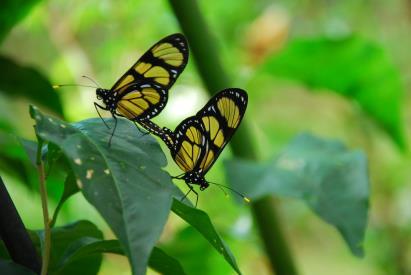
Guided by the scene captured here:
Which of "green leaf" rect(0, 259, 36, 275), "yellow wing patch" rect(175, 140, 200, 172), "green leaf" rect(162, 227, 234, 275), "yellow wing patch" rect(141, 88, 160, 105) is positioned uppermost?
"green leaf" rect(0, 259, 36, 275)

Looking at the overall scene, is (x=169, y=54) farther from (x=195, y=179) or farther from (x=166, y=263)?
(x=166, y=263)

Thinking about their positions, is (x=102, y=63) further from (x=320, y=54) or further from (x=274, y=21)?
(x=320, y=54)

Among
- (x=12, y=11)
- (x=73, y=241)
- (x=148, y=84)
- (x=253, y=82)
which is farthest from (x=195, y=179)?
(x=253, y=82)

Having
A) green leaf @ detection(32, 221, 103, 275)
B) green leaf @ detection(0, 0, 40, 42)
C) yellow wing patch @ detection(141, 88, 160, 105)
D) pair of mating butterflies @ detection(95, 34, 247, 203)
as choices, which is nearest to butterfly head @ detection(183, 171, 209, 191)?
pair of mating butterflies @ detection(95, 34, 247, 203)

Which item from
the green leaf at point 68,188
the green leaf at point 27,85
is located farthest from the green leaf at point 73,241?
the green leaf at point 27,85

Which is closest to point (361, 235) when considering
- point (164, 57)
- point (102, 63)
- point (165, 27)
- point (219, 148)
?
point (219, 148)

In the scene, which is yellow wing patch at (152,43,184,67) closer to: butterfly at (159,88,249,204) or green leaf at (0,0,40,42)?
butterfly at (159,88,249,204)

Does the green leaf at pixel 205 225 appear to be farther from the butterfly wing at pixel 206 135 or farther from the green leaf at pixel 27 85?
the green leaf at pixel 27 85
